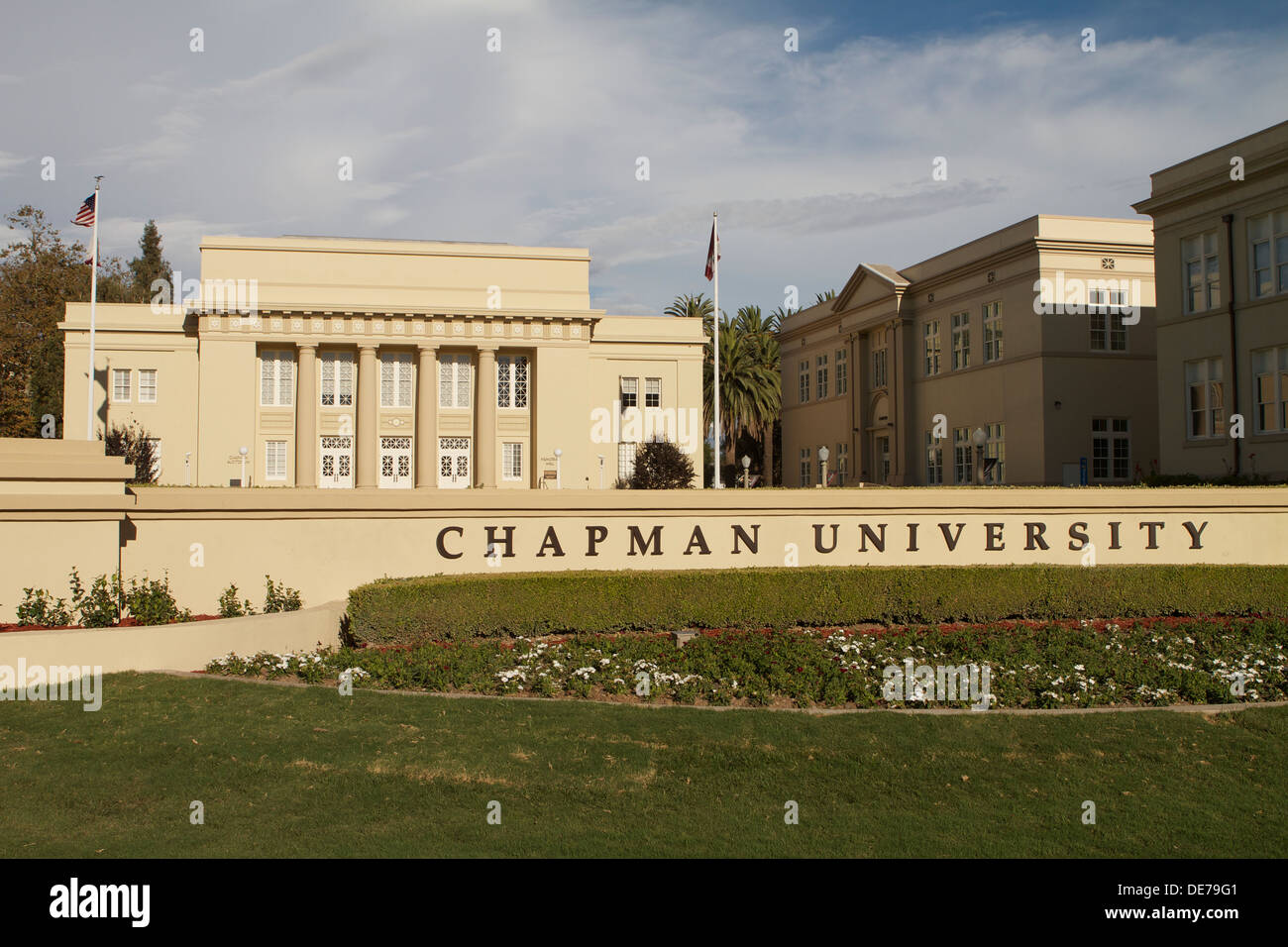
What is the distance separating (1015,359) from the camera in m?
41.6

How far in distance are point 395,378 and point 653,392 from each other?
11864mm

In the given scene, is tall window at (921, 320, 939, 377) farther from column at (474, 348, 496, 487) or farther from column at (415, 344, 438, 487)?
column at (415, 344, 438, 487)

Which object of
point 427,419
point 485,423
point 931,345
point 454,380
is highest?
point 931,345

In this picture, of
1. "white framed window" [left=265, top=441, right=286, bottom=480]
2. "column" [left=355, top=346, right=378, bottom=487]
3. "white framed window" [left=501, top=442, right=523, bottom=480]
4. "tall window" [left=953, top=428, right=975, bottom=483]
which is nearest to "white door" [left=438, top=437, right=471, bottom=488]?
"white framed window" [left=501, top=442, right=523, bottom=480]

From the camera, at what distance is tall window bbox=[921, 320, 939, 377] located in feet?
156

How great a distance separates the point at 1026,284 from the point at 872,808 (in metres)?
36.6

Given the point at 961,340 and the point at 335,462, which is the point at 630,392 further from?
the point at 961,340

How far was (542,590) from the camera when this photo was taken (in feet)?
44.5

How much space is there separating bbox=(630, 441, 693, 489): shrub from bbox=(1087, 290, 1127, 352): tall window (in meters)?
15.9

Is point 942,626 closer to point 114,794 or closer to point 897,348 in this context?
point 114,794

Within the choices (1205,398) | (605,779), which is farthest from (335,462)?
(605,779)

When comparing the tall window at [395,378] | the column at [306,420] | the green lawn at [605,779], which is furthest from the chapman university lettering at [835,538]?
the tall window at [395,378]

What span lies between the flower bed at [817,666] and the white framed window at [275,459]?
1477 inches
